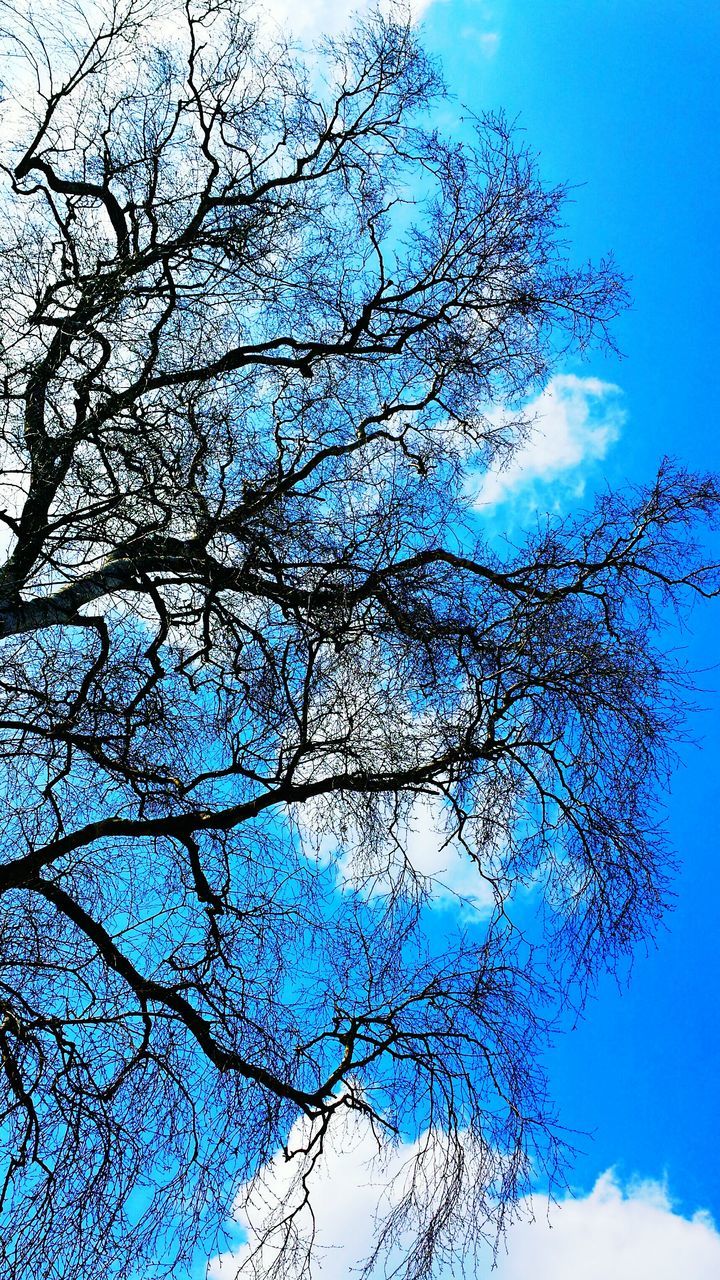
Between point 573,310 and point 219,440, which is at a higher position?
point 573,310

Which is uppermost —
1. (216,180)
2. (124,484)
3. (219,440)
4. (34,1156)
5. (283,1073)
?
(216,180)

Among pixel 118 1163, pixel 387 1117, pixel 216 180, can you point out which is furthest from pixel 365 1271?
pixel 216 180

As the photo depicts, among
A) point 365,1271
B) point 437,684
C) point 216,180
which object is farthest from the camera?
point 216,180

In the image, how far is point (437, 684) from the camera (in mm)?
5129

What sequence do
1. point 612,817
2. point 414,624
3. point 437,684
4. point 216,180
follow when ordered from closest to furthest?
point 612,817 < point 437,684 < point 414,624 < point 216,180

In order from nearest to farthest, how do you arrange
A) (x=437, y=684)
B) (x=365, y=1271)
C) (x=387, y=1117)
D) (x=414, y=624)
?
(x=365, y=1271), (x=387, y=1117), (x=437, y=684), (x=414, y=624)

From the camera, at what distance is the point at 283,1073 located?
411 cm

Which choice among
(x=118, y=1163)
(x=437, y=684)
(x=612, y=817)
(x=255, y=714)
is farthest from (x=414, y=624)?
(x=118, y=1163)

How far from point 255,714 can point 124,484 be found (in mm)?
1236

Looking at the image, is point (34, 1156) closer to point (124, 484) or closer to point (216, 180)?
point (124, 484)

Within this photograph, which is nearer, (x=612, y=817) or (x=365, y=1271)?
(x=365, y=1271)

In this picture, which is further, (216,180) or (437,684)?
(216,180)

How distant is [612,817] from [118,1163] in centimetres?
250

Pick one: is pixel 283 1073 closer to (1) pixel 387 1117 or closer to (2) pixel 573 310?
(1) pixel 387 1117
